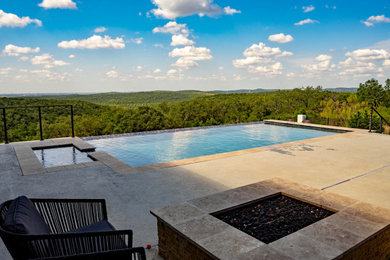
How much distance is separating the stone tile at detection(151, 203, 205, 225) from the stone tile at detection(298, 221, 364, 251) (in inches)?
34.7

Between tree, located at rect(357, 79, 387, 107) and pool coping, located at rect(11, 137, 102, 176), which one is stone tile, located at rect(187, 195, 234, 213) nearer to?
pool coping, located at rect(11, 137, 102, 176)

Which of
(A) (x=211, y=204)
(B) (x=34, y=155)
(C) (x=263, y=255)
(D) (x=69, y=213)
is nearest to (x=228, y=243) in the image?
(C) (x=263, y=255)

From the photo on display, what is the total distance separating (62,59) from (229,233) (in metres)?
23.4

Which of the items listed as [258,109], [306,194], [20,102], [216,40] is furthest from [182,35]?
[306,194]

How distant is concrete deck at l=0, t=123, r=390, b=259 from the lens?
12.2ft

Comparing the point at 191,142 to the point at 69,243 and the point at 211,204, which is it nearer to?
the point at 211,204

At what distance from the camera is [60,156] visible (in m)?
6.88

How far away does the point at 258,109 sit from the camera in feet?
51.0

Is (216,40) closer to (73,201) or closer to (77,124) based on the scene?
(77,124)

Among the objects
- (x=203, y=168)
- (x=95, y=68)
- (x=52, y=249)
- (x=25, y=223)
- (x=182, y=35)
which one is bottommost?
(x=203, y=168)

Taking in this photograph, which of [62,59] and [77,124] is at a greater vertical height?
[62,59]

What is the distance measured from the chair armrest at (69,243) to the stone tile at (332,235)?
1.38 metres

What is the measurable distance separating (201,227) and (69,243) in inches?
37.8

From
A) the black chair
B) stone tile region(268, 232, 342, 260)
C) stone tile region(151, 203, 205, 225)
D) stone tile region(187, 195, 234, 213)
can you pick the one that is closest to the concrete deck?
stone tile region(151, 203, 205, 225)
